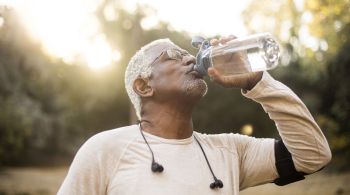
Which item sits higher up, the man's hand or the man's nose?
the man's nose

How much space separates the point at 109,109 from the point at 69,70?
295 centimetres

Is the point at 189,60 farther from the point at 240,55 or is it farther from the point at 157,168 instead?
the point at 157,168

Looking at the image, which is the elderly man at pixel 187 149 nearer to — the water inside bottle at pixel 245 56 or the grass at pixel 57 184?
the water inside bottle at pixel 245 56

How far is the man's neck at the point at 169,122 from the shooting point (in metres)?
2.53

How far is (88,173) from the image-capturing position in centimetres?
230

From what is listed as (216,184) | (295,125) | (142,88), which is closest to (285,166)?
(295,125)

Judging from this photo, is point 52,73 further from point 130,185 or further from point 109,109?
point 130,185

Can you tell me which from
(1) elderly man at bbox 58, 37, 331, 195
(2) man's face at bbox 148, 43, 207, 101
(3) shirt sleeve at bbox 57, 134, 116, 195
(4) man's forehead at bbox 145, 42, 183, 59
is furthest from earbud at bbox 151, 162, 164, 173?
(4) man's forehead at bbox 145, 42, 183, 59

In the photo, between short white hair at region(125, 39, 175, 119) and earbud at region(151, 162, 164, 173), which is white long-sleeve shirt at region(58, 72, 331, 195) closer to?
earbud at region(151, 162, 164, 173)

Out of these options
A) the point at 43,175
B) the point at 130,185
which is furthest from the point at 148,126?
the point at 43,175

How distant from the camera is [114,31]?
58.3ft

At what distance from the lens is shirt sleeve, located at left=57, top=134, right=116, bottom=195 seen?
2295mm

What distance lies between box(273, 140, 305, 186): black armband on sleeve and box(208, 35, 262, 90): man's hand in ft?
1.10

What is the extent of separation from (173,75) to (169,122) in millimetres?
238
